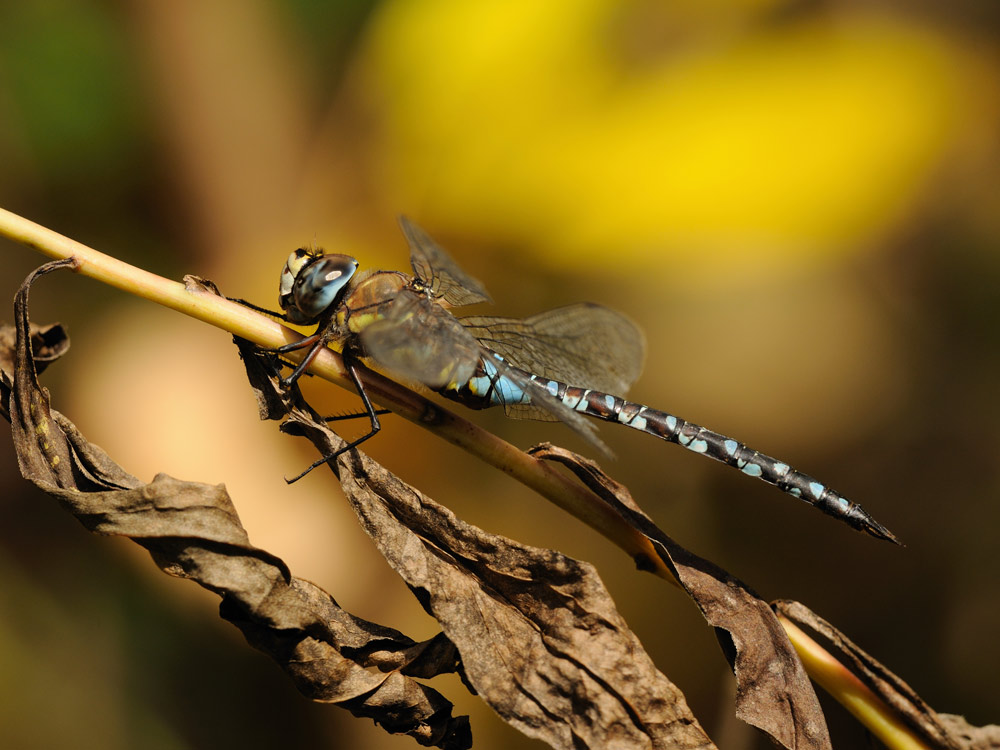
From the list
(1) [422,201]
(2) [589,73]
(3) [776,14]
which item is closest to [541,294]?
(1) [422,201]

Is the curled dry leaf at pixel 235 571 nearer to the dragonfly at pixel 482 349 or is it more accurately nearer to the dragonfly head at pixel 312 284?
the dragonfly at pixel 482 349

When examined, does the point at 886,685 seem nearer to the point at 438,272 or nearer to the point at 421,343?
the point at 421,343

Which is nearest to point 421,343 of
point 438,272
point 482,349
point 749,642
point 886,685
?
point 482,349

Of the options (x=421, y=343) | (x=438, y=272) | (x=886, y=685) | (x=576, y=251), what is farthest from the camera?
(x=576, y=251)

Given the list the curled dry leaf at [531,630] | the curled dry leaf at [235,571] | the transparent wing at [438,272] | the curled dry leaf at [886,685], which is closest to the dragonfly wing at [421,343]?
the transparent wing at [438,272]

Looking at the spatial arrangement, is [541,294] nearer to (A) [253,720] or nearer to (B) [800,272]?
(B) [800,272]

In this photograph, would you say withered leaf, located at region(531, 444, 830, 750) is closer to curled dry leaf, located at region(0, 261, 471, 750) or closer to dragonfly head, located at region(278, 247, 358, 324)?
curled dry leaf, located at region(0, 261, 471, 750)

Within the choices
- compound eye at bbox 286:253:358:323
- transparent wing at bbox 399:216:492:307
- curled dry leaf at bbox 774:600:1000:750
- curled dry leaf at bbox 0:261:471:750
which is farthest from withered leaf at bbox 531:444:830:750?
transparent wing at bbox 399:216:492:307
